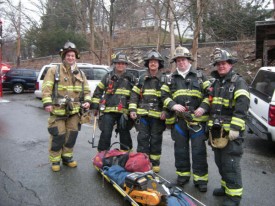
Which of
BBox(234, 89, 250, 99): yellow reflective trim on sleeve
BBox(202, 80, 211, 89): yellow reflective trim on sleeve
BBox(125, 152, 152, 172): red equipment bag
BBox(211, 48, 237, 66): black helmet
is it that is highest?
BBox(211, 48, 237, 66): black helmet

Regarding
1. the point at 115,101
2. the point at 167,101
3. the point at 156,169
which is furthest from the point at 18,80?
the point at 167,101

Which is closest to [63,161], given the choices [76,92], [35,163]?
[35,163]

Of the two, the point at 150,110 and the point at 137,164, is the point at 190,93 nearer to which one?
the point at 150,110

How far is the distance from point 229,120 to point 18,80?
16372 mm

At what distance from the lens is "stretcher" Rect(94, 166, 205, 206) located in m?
3.54

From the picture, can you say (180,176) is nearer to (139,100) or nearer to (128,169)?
(128,169)

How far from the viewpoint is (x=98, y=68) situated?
1244cm

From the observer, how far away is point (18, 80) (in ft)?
59.5

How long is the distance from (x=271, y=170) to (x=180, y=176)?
2.04m

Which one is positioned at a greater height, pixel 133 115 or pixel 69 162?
pixel 133 115

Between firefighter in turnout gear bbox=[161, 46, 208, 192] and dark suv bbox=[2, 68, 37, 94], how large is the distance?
15.3 m

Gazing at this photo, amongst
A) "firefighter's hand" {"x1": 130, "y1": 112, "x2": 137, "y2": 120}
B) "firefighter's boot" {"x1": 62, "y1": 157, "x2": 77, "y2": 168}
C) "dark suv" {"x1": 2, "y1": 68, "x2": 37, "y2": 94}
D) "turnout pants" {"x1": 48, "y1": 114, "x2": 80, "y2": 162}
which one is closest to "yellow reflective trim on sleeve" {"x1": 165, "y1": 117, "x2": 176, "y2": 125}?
"firefighter's hand" {"x1": 130, "y1": 112, "x2": 137, "y2": 120}

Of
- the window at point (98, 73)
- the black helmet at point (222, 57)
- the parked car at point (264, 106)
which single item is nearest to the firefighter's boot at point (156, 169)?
the black helmet at point (222, 57)

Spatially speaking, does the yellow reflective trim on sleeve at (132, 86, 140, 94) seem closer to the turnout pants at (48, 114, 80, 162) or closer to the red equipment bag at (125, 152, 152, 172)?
the turnout pants at (48, 114, 80, 162)
